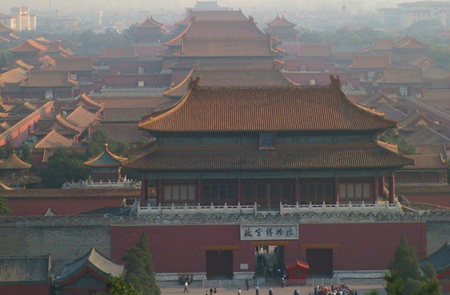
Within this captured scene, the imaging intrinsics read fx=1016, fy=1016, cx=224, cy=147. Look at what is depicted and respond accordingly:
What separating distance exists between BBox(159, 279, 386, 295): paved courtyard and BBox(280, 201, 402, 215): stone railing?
7.73 feet

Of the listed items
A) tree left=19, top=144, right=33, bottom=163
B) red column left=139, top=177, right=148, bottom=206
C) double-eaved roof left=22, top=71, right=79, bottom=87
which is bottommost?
red column left=139, top=177, right=148, bottom=206

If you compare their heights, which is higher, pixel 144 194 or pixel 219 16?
pixel 219 16

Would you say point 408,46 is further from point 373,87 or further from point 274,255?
point 274,255

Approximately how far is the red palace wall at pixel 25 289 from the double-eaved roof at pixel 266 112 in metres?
6.36

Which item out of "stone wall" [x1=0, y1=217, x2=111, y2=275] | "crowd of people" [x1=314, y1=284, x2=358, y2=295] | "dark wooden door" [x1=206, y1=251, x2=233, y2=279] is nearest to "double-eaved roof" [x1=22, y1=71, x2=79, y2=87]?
"stone wall" [x1=0, y1=217, x2=111, y2=275]

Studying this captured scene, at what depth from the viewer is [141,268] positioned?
98.7ft

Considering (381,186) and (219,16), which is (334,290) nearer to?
(381,186)

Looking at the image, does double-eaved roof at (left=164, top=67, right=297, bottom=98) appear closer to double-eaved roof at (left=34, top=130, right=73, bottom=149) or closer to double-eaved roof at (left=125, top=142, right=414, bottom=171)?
double-eaved roof at (left=34, top=130, right=73, bottom=149)

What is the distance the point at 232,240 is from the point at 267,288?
2.04m

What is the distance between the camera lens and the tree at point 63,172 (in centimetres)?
4238

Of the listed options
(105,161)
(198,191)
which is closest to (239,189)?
(198,191)

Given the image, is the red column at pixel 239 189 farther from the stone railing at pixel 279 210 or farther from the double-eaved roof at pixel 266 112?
the double-eaved roof at pixel 266 112

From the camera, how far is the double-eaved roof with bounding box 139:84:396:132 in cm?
3388

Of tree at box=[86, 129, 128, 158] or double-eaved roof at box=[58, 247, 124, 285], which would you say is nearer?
double-eaved roof at box=[58, 247, 124, 285]
